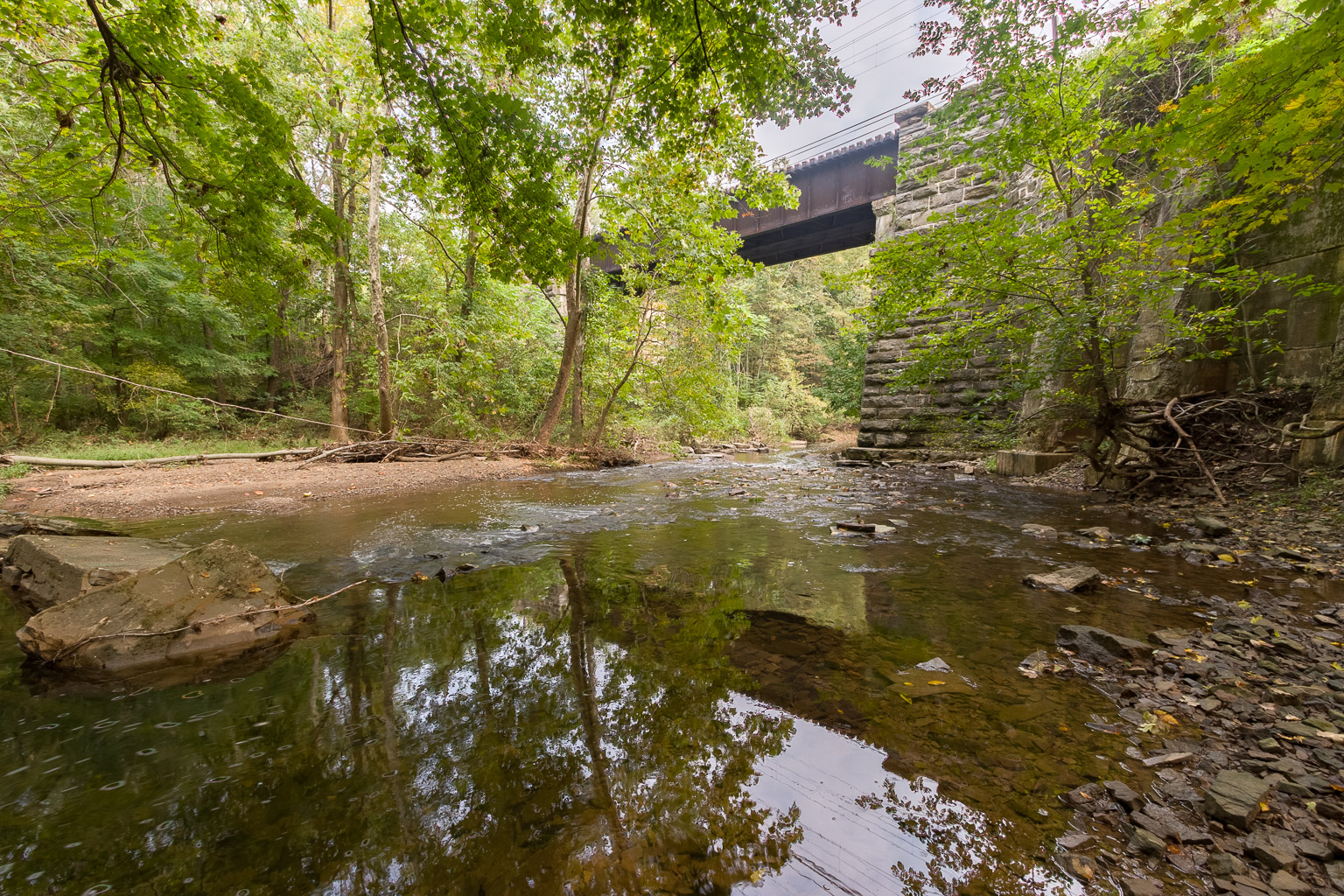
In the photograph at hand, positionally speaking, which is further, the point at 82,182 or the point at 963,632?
the point at 82,182

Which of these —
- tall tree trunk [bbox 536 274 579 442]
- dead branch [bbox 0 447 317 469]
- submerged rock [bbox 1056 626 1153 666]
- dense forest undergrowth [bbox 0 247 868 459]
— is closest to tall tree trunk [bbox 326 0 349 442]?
dense forest undergrowth [bbox 0 247 868 459]

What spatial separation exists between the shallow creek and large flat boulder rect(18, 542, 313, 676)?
0.56ft

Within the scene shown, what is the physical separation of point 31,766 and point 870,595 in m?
3.65

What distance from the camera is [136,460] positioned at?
8070 millimetres

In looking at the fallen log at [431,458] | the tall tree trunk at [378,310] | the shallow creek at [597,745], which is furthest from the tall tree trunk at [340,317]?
the shallow creek at [597,745]

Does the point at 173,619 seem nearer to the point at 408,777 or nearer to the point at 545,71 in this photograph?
the point at 408,777

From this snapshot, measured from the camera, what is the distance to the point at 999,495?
21.2 ft

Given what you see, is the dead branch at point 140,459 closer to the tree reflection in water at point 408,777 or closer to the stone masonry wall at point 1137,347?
the tree reflection in water at point 408,777

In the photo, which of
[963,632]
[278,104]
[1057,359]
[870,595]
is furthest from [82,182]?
[1057,359]

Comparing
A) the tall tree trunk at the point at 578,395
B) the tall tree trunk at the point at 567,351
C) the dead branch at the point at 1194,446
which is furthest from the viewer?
the tall tree trunk at the point at 578,395

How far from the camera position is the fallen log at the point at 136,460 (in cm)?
727

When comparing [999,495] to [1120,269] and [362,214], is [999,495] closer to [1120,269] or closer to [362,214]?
[1120,269]

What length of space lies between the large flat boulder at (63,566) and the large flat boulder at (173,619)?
23 centimetres

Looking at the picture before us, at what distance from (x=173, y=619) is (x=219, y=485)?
242 inches
